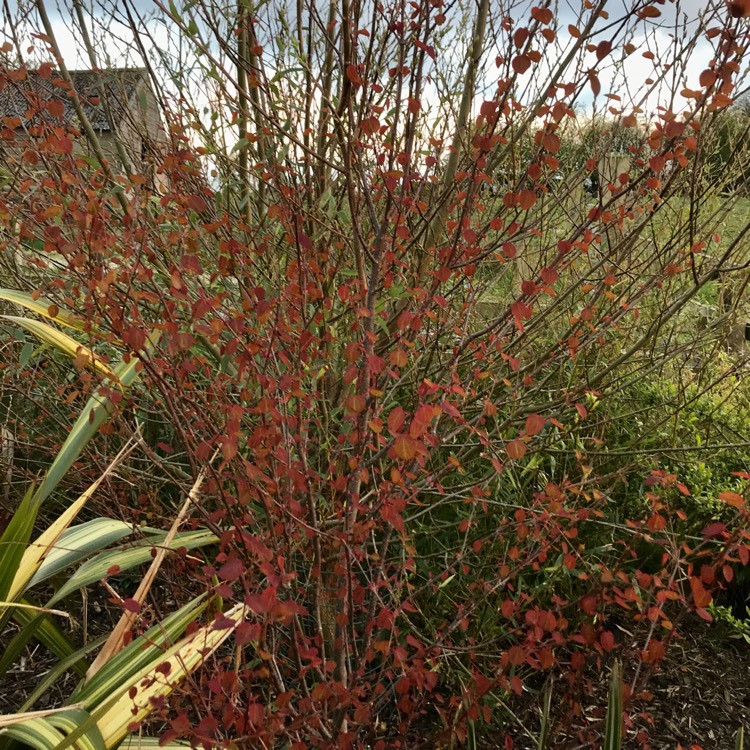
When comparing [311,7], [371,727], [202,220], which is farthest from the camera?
[202,220]

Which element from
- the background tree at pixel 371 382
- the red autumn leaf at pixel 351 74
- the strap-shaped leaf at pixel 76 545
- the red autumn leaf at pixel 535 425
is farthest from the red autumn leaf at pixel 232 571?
the red autumn leaf at pixel 351 74

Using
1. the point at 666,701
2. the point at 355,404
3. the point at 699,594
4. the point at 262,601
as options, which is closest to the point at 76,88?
the point at 355,404

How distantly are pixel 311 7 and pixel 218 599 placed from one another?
181cm

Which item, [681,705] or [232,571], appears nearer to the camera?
[232,571]

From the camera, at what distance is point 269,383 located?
1741mm

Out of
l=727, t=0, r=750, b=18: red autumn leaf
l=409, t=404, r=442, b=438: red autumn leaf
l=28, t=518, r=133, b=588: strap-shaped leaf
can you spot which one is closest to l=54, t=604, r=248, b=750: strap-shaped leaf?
l=28, t=518, r=133, b=588: strap-shaped leaf

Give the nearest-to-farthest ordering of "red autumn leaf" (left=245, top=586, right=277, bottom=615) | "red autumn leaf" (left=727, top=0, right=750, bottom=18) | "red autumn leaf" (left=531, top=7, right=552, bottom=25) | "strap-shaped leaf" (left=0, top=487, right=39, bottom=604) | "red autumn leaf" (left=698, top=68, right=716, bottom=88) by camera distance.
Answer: "red autumn leaf" (left=245, top=586, right=277, bottom=615) → "red autumn leaf" (left=727, top=0, right=750, bottom=18) → "red autumn leaf" (left=531, top=7, right=552, bottom=25) → "red autumn leaf" (left=698, top=68, right=716, bottom=88) → "strap-shaped leaf" (left=0, top=487, right=39, bottom=604)

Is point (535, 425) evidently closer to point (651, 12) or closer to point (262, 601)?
point (262, 601)

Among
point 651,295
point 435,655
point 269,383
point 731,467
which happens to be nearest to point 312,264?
point 269,383

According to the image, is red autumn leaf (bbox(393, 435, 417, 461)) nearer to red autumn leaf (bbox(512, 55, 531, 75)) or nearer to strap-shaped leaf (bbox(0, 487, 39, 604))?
red autumn leaf (bbox(512, 55, 531, 75))

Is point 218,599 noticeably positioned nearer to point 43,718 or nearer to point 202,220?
point 43,718

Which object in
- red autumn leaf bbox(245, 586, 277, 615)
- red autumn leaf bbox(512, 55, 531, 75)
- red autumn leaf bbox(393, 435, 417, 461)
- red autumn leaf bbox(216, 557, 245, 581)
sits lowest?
red autumn leaf bbox(245, 586, 277, 615)

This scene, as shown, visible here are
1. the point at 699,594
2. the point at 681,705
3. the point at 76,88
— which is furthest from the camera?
the point at 76,88

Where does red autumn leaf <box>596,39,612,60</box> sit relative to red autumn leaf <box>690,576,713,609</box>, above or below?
above
